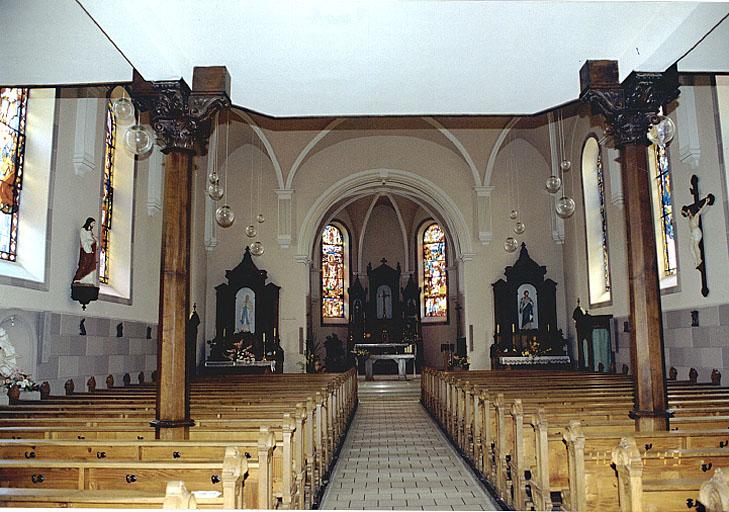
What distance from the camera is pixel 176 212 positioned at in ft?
20.1

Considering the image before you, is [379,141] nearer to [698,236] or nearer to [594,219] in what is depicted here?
[594,219]

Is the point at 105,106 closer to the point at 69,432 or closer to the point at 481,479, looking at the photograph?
the point at 69,432

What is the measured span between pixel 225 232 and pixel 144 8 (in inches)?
595

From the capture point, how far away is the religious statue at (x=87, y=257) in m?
10.5

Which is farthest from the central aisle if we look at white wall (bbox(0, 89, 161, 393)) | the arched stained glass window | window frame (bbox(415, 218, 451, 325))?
window frame (bbox(415, 218, 451, 325))

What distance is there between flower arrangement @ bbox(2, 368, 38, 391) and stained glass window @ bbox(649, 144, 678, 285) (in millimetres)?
10975

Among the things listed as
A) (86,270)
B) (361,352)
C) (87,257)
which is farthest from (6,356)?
(361,352)

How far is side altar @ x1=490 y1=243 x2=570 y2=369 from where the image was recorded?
1861 cm

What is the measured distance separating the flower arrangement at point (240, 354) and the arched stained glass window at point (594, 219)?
370 inches

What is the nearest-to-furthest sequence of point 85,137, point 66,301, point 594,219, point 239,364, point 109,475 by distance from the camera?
1. point 109,475
2. point 66,301
3. point 85,137
4. point 594,219
5. point 239,364

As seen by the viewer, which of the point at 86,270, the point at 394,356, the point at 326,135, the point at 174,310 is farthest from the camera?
the point at 394,356

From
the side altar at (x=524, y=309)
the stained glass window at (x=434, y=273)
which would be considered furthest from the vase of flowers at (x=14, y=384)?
the stained glass window at (x=434, y=273)

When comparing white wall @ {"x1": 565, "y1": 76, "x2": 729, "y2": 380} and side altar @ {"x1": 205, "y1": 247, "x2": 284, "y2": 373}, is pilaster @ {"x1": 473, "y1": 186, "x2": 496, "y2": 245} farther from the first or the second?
white wall @ {"x1": 565, "y1": 76, "x2": 729, "y2": 380}

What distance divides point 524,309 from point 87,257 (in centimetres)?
1273
